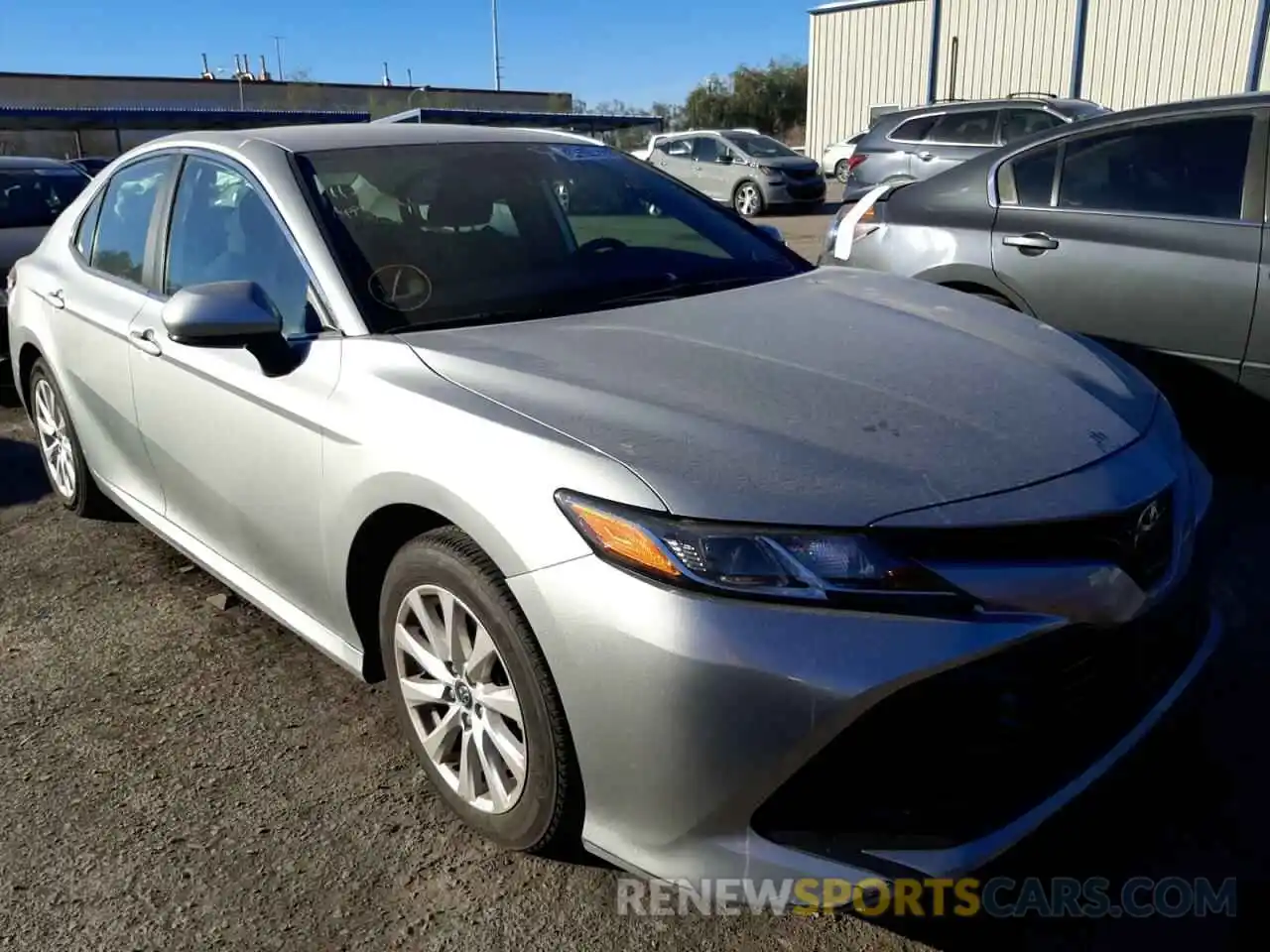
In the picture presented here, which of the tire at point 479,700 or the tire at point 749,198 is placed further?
the tire at point 749,198

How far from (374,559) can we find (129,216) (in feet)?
6.64

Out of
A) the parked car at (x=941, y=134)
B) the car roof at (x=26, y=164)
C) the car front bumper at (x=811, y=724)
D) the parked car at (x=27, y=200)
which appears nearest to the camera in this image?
the car front bumper at (x=811, y=724)

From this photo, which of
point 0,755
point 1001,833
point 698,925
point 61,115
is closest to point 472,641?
point 698,925

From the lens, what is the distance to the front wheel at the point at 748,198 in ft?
68.1

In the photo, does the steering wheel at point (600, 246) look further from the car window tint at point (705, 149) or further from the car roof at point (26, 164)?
the car window tint at point (705, 149)

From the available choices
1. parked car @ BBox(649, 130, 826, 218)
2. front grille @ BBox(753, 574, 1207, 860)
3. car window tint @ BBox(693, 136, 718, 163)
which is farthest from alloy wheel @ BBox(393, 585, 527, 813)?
car window tint @ BBox(693, 136, 718, 163)

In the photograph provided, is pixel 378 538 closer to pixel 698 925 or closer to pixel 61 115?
pixel 698 925

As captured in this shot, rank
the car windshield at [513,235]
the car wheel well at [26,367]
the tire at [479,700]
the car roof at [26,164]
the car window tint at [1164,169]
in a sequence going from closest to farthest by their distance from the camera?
the tire at [479,700], the car windshield at [513,235], the car window tint at [1164,169], the car wheel well at [26,367], the car roof at [26,164]

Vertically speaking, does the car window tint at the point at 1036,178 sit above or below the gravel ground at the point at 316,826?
above

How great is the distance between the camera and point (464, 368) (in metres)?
2.37

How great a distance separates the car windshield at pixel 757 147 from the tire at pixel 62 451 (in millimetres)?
18103

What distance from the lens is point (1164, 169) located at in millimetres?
4527

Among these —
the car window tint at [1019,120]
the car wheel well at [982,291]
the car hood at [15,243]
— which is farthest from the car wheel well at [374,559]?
the car window tint at [1019,120]

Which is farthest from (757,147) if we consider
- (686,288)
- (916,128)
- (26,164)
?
(686,288)
